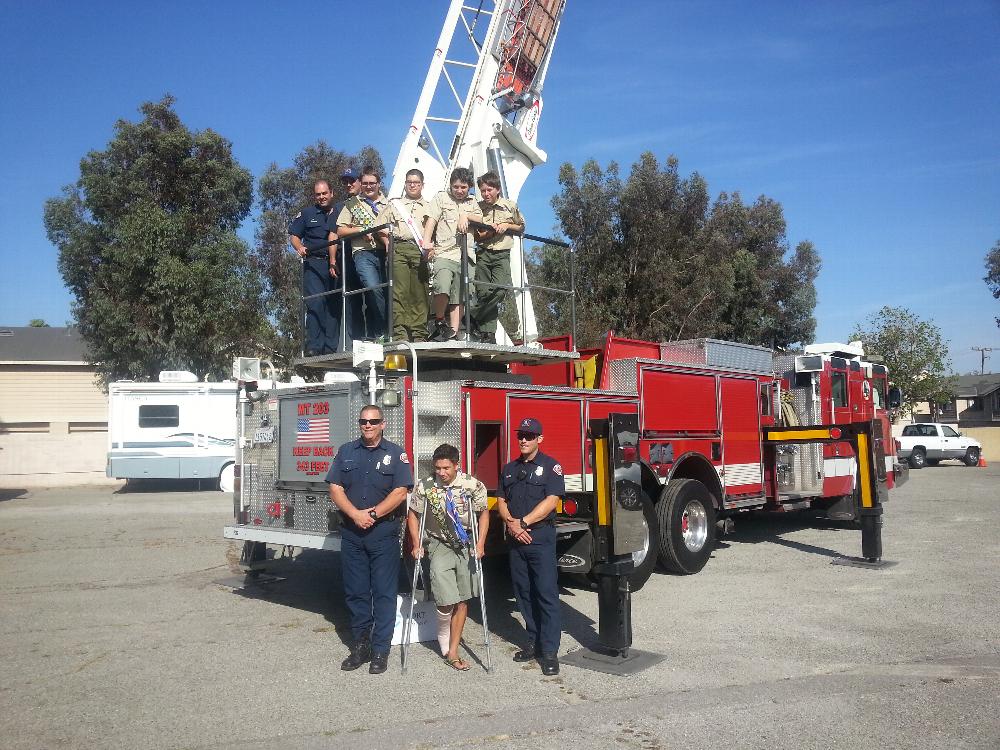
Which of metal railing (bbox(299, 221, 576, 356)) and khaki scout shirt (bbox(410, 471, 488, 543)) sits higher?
metal railing (bbox(299, 221, 576, 356))

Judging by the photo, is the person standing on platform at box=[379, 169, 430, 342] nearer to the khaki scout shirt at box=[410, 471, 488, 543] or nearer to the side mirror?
the khaki scout shirt at box=[410, 471, 488, 543]

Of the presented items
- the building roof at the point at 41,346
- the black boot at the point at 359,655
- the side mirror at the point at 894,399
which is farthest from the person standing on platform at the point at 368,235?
the building roof at the point at 41,346

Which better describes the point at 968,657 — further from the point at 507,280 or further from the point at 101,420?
the point at 101,420

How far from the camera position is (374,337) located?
7.77m

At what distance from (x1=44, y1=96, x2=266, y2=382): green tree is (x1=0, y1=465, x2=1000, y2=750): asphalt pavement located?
485 inches

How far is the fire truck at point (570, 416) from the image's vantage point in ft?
22.1

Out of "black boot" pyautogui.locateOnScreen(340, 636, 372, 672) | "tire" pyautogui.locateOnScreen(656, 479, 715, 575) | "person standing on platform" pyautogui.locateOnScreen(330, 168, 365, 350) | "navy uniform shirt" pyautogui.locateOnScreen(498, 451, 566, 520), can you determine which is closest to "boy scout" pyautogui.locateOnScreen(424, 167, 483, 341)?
"person standing on platform" pyautogui.locateOnScreen(330, 168, 365, 350)

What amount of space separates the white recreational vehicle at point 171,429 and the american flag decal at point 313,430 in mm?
13683

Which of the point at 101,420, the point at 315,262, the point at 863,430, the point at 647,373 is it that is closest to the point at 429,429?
the point at 315,262

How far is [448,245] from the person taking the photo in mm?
7492

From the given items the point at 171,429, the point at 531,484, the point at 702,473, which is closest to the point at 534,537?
the point at 531,484

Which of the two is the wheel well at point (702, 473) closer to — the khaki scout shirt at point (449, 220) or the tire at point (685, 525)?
the tire at point (685, 525)

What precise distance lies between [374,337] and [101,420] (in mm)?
30090

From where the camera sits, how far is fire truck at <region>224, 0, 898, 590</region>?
6.73 m
